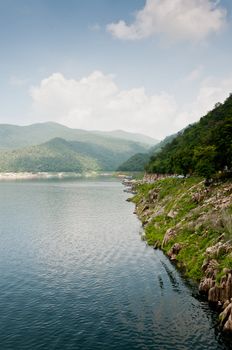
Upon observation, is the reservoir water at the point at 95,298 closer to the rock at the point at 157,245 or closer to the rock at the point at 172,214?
the rock at the point at 157,245

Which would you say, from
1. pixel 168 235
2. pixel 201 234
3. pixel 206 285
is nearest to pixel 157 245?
pixel 168 235

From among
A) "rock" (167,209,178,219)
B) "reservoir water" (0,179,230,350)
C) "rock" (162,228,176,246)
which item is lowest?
"reservoir water" (0,179,230,350)

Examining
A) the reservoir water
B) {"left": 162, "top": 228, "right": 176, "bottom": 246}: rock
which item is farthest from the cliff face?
the reservoir water

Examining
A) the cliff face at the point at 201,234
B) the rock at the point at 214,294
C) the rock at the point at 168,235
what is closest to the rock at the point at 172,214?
the cliff face at the point at 201,234

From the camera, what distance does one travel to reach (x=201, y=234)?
75.5 m

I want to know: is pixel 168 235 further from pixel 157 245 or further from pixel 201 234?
pixel 201 234

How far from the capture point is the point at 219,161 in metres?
104

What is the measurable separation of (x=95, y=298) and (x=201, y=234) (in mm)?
27815

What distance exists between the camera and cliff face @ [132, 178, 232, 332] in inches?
2178

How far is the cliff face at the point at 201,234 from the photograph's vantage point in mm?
55312

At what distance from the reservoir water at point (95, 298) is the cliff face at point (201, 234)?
2.68 metres

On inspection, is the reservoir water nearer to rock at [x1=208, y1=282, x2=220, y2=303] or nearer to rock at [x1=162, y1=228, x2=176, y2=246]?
rock at [x1=208, y1=282, x2=220, y2=303]

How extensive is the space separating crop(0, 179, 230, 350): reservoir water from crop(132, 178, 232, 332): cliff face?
268 centimetres

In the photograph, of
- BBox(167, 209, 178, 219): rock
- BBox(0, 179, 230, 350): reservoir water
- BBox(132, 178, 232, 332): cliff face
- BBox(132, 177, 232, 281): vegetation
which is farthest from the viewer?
BBox(167, 209, 178, 219): rock
